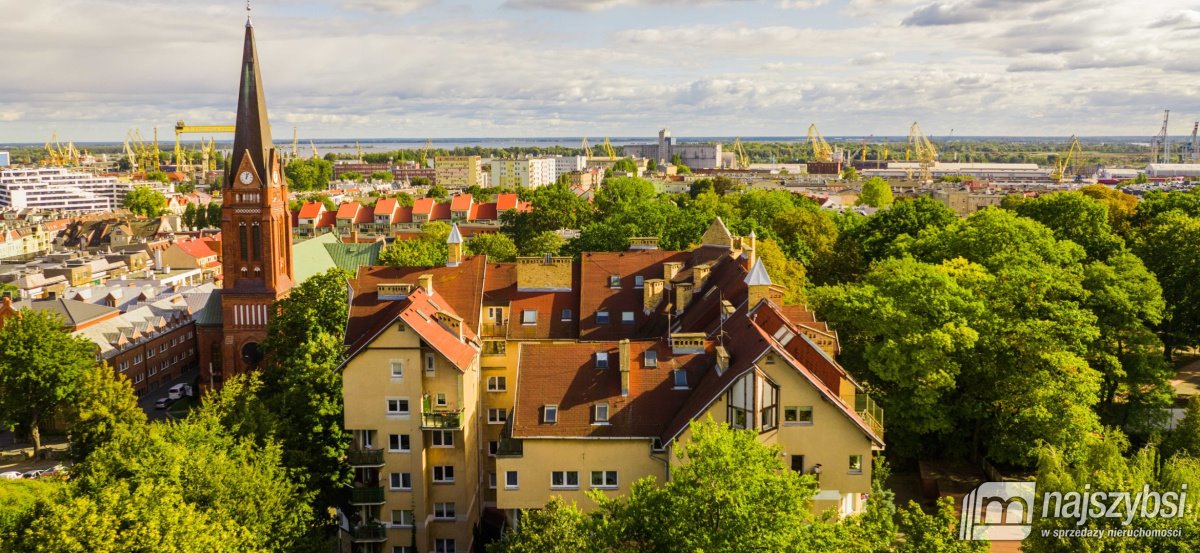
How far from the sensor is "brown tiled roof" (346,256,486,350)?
47.9 meters

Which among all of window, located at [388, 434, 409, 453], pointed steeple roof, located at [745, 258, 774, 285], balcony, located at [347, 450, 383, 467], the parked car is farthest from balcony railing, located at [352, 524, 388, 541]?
the parked car

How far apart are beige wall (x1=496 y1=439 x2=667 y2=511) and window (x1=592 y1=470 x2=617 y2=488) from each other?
0.49ft

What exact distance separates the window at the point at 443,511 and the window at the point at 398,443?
10.3 feet

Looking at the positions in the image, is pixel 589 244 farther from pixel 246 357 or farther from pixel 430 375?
pixel 430 375

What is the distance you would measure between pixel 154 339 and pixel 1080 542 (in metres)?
75.5

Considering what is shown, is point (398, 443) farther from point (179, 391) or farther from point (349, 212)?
point (349, 212)

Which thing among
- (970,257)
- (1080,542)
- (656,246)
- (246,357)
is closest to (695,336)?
(1080,542)

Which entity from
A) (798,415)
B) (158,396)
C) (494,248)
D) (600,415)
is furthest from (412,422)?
(494,248)

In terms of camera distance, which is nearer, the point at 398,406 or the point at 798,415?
the point at 798,415

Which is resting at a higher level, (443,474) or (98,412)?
(443,474)

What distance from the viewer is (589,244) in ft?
288

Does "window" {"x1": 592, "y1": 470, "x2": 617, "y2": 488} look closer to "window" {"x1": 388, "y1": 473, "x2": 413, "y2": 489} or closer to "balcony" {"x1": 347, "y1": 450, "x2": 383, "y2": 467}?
"window" {"x1": 388, "y1": 473, "x2": 413, "y2": 489}

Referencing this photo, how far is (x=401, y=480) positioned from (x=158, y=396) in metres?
47.2

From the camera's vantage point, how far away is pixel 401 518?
42156 mm
